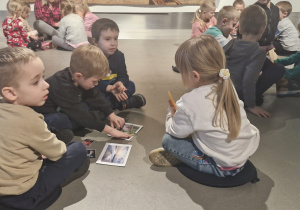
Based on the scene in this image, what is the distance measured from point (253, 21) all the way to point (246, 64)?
456 mm

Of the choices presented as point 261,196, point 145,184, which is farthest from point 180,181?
point 261,196

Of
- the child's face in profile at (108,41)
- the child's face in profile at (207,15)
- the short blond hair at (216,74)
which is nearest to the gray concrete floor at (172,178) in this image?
the short blond hair at (216,74)

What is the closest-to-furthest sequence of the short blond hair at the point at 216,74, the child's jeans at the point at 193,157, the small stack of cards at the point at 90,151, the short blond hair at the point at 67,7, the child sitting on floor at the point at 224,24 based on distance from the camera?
the short blond hair at the point at 216,74, the child's jeans at the point at 193,157, the small stack of cards at the point at 90,151, the child sitting on floor at the point at 224,24, the short blond hair at the point at 67,7

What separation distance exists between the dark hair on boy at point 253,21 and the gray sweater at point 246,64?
0.14m

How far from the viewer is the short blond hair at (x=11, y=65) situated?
1638 mm

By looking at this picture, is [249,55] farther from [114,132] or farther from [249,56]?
[114,132]

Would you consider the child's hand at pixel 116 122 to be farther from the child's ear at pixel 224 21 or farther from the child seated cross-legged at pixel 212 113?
the child's ear at pixel 224 21

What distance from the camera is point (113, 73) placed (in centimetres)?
330

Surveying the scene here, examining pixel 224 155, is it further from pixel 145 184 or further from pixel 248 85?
pixel 248 85

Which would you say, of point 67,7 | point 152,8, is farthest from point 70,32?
point 152,8

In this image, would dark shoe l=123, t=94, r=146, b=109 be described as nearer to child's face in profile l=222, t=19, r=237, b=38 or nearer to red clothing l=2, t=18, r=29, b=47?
child's face in profile l=222, t=19, r=237, b=38

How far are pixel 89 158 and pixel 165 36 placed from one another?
209 inches

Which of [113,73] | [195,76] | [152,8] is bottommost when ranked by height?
[152,8]

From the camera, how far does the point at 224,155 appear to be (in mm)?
2057
